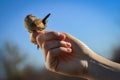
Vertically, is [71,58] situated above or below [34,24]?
below

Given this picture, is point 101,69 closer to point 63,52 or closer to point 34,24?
point 63,52

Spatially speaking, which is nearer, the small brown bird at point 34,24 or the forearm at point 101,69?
the small brown bird at point 34,24

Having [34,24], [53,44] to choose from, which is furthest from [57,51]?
[34,24]

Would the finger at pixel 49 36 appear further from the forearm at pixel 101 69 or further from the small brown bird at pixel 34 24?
the forearm at pixel 101 69

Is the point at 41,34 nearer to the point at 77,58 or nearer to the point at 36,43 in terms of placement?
the point at 36,43

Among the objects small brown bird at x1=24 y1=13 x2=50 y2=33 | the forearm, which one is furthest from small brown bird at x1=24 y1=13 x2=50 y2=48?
the forearm

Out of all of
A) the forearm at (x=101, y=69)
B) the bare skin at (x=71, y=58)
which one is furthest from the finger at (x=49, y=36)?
the forearm at (x=101, y=69)

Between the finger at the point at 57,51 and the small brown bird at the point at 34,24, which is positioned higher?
the small brown bird at the point at 34,24
